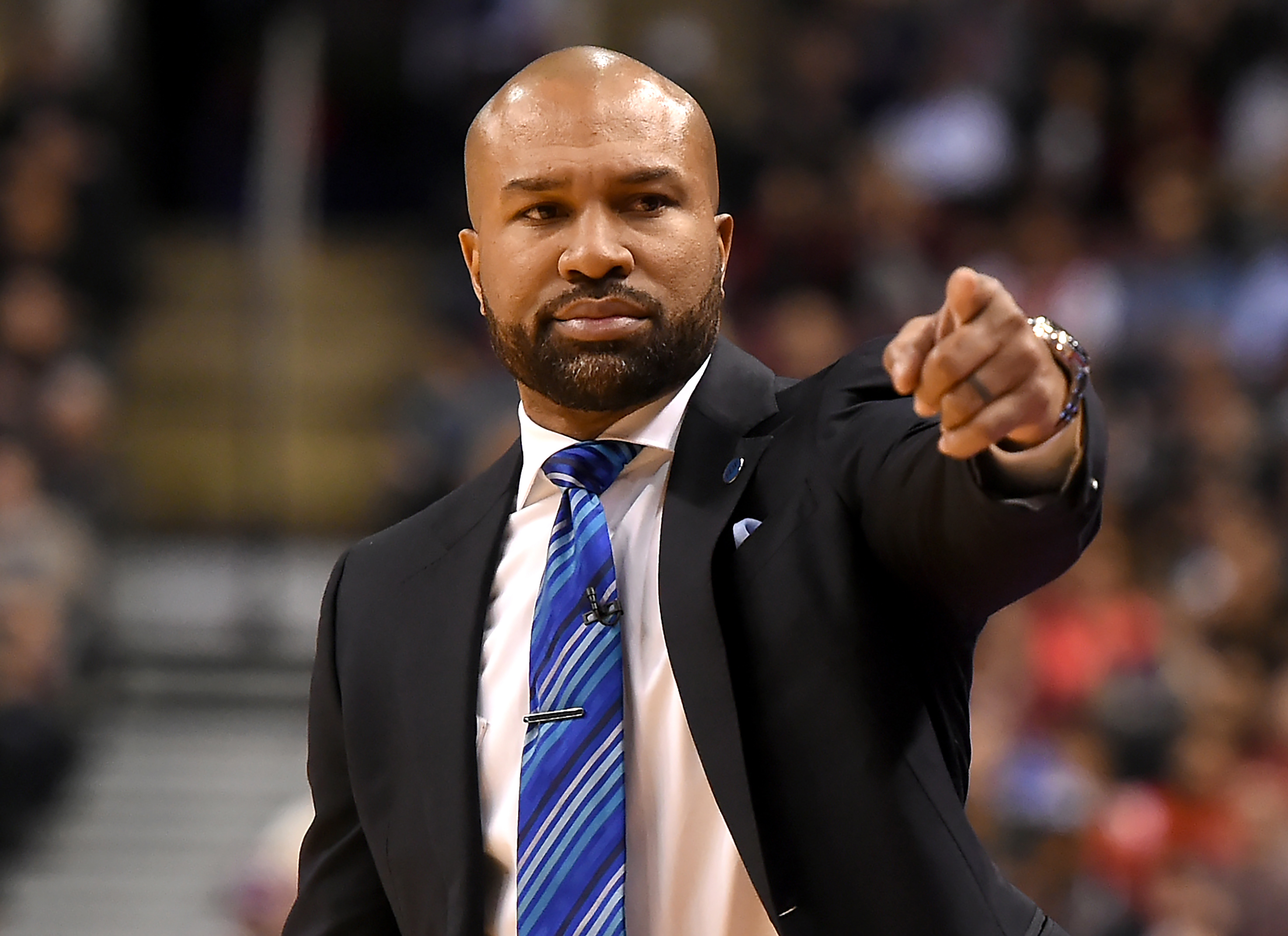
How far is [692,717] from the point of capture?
1.75 metres

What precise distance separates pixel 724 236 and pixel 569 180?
25 cm

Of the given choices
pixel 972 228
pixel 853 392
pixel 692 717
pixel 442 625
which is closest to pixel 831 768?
pixel 692 717

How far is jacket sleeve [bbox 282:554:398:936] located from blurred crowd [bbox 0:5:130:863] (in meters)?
3.96

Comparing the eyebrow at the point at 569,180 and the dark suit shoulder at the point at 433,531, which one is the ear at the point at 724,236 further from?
the dark suit shoulder at the point at 433,531

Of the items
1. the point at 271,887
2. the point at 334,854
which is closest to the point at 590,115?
the point at 334,854

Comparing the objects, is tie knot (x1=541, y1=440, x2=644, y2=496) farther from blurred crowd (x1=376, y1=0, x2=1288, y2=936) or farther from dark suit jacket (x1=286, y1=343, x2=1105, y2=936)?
blurred crowd (x1=376, y1=0, x2=1288, y2=936)

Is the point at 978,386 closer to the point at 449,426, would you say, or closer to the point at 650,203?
the point at 650,203

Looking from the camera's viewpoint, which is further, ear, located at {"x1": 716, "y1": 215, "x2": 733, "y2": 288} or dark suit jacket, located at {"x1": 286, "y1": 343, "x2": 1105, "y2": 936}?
ear, located at {"x1": 716, "y1": 215, "x2": 733, "y2": 288}

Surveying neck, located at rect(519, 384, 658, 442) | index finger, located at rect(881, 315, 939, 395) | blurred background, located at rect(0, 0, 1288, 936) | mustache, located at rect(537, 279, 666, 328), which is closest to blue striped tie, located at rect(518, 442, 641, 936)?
neck, located at rect(519, 384, 658, 442)

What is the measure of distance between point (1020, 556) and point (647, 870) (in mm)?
571

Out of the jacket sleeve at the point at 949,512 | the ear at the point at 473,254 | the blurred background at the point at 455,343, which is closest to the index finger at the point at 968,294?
the jacket sleeve at the point at 949,512

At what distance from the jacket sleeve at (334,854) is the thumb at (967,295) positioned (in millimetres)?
973

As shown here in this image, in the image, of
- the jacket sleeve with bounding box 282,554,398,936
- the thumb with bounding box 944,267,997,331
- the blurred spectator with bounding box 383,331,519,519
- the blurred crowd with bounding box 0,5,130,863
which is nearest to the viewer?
the thumb with bounding box 944,267,997,331

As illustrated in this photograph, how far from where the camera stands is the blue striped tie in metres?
1.82
